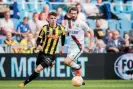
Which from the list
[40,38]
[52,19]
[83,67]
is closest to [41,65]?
[40,38]

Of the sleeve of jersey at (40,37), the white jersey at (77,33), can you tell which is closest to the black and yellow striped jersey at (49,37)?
the sleeve of jersey at (40,37)

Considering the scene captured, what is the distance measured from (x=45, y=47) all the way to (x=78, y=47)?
88 cm

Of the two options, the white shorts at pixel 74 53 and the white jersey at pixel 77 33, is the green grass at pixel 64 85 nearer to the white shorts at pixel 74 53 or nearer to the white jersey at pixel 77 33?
the white shorts at pixel 74 53

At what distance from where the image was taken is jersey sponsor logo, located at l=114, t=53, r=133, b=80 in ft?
52.5

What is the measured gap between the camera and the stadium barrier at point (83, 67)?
15797 millimetres

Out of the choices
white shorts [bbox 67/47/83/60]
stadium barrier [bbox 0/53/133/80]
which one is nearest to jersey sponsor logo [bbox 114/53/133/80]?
stadium barrier [bbox 0/53/133/80]

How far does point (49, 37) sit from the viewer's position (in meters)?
12.5

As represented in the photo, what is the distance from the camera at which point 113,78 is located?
16.1m

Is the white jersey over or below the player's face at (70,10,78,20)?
below

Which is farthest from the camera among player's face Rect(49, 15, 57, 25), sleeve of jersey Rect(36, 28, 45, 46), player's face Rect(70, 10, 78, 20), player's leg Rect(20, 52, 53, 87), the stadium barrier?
the stadium barrier

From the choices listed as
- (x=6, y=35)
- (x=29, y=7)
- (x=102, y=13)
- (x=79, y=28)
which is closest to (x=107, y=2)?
(x=102, y=13)

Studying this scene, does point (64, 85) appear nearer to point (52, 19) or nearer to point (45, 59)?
point (45, 59)

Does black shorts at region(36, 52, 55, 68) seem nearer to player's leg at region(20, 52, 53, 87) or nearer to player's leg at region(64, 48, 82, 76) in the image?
player's leg at region(20, 52, 53, 87)

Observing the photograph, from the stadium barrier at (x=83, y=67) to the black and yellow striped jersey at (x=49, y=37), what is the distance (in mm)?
3364
